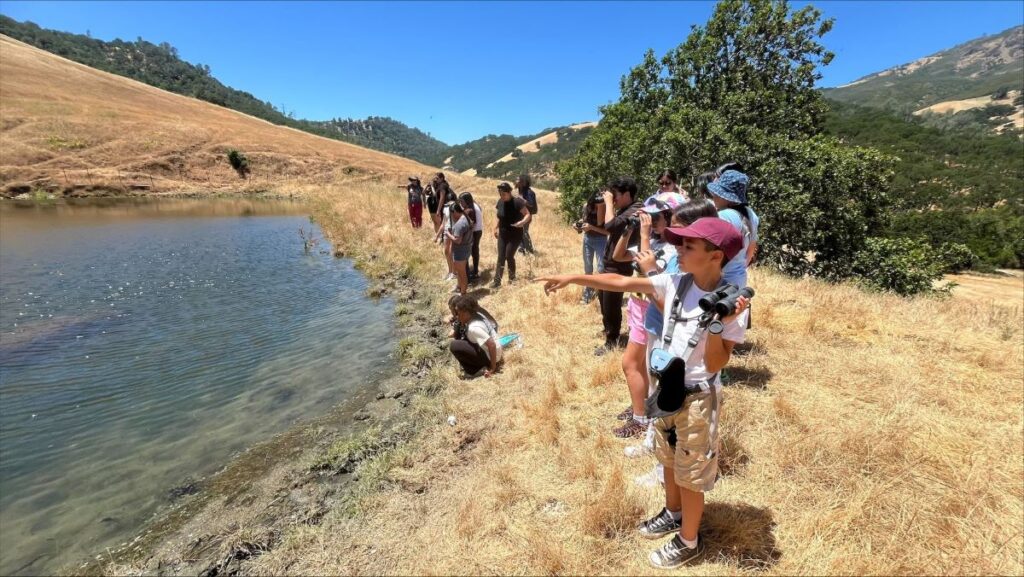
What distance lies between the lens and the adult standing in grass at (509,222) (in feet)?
25.3

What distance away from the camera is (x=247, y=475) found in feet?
13.1

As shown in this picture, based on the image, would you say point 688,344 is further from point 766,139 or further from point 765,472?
point 766,139

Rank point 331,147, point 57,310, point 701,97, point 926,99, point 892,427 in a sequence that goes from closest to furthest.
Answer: point 892,427 < point 57,310 < point 701,97 < point 331,147 < point 926,99

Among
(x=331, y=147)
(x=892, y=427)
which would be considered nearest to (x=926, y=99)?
(x=331, y=147)

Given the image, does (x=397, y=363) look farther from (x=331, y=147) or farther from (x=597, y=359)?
(x=331, y=147)

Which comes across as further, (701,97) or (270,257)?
(701,97)

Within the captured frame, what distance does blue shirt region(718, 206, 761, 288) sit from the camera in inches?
123

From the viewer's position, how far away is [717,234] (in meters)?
1.80

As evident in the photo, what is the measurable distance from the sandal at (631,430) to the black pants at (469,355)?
7.16 feet

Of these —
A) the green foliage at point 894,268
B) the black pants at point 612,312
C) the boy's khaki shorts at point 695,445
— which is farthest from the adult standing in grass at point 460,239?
the green foliage at point 894,268

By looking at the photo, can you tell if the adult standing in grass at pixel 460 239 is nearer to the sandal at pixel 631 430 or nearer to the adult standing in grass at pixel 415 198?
the sandal at pixel 631 430

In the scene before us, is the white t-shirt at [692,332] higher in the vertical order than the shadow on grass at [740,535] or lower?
higher

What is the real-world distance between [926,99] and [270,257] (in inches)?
8706

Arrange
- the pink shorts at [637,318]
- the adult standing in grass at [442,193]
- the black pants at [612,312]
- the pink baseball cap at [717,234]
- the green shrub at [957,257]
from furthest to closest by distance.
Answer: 1. the green shrub at [957,257]
2. the adult standing in grass at [442,193]
3. the black pants at [612,312]
4. the pink shorts at [637,318]
5. the pink baseball cap at [717,234]
